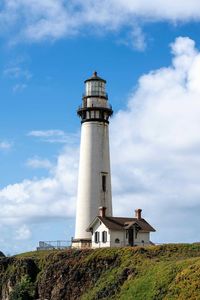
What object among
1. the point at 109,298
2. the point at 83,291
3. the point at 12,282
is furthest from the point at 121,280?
the point at 12,282

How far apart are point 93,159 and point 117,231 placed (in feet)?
26.7

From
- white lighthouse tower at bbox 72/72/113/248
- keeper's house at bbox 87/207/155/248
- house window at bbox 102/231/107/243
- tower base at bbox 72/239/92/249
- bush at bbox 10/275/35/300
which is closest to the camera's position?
bush at bbox 10/275/35/300

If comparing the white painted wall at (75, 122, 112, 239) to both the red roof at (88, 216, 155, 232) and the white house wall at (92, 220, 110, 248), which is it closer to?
the white house wall at (92, 220, 110, 248)

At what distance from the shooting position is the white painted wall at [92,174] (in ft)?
182

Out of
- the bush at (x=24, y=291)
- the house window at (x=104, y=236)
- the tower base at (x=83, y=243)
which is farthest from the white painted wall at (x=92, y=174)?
the bush at (x=24, y=291)

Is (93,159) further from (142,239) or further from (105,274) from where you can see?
(105,274)

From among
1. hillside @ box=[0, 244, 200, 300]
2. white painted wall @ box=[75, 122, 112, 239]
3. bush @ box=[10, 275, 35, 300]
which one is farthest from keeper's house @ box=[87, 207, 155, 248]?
bush @ box=[10, 275, 35, 300]

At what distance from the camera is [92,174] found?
56188 mm

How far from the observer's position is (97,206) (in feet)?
182

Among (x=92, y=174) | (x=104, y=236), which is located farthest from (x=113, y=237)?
(x=92, y=174)

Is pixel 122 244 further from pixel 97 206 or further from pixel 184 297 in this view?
pixel 184 297

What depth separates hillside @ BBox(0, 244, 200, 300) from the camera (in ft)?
125

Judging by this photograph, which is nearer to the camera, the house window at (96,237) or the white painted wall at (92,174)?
the house window at (96,237)

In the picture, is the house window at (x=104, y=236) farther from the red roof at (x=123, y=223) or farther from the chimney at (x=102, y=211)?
the chimney at (x=102, y=211)
